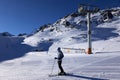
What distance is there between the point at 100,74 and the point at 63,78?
7.64 feet

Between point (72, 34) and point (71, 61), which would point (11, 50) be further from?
point (72, 34)

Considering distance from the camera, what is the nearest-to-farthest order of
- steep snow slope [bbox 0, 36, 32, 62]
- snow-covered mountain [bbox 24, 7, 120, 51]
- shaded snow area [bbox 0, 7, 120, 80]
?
1. shaded snow area [bbox 0, 7, 120, 80]
2. steep snow slope [bbox 0, 36, 32, 62]
3. snow-covered mountain [bbox 24, 7, 120, 51]

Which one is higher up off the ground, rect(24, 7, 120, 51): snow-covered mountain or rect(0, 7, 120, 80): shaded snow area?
rect(24, 7, 120, 51): snow-covered mountain

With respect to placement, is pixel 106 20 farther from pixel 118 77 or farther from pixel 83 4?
pixel 118 77

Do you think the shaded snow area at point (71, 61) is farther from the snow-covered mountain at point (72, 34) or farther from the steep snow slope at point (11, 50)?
the snow-covered mountain at point (72, 34)

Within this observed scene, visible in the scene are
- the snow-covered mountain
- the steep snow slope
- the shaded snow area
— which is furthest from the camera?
the snow-covered mountain

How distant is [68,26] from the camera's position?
12388 centimetres

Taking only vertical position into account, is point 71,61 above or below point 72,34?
below

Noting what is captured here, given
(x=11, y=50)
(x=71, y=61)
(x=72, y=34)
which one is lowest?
(x=71, y=61)

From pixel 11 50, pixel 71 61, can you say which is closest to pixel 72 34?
pixel 11 50

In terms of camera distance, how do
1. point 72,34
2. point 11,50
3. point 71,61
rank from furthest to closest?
point 72,34 < point 11,50 < point 71,61

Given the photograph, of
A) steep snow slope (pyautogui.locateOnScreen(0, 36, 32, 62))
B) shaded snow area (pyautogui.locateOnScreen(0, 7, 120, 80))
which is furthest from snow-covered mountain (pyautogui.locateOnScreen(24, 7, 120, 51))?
steep snow slope (pyautogui.locateOnScreen(0, 36, 32, 62))

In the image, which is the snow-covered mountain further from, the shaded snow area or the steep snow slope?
the steep snow slope

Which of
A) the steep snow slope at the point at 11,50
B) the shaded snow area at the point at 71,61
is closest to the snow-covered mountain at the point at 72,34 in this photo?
the shaded snow area at the point at 71,61
